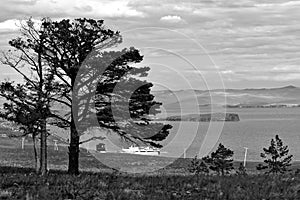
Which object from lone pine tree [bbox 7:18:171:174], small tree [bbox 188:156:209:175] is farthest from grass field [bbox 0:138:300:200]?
small tree [bbox 188:156:209:175]

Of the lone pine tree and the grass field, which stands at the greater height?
the lone pine tree

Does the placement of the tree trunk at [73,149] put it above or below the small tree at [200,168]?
above

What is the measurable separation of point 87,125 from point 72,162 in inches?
101

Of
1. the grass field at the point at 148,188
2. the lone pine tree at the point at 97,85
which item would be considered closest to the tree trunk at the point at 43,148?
the lone pine tree at the point at 97,85

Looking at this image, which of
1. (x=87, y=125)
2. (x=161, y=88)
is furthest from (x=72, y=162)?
(x=161, y=88)

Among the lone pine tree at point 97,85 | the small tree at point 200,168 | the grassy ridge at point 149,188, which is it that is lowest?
the small tree at point 200,168

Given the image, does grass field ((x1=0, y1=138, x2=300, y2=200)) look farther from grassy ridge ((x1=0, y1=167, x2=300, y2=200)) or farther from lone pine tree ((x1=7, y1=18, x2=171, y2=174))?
lone pine tree ((x1=7, y1=18, x2=171, y2=174))

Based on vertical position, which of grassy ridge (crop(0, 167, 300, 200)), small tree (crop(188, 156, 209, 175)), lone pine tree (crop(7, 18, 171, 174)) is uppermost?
lone pine tree (crop(7, 18, 171, 174))

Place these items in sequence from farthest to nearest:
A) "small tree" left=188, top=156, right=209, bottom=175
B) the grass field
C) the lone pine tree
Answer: "small tree" left=188, top=156, right=209, bottom=175 → the lone pine tree → the grass field

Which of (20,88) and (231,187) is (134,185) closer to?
(231,187)

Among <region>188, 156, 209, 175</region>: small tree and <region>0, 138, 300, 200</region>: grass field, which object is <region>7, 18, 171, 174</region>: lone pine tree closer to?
<region>188, 156, 209, 175</region>: small tree

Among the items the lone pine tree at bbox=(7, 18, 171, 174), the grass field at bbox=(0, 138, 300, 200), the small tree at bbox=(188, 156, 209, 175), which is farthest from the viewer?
the small tree at bbox=(188, 156, 209, 175)

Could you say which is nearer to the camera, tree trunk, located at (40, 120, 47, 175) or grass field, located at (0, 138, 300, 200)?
grass field, located at (0, 138, 300, 200)

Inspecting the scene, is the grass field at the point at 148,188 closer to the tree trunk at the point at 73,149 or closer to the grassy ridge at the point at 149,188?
the grassy ridge at the point at 149,188
